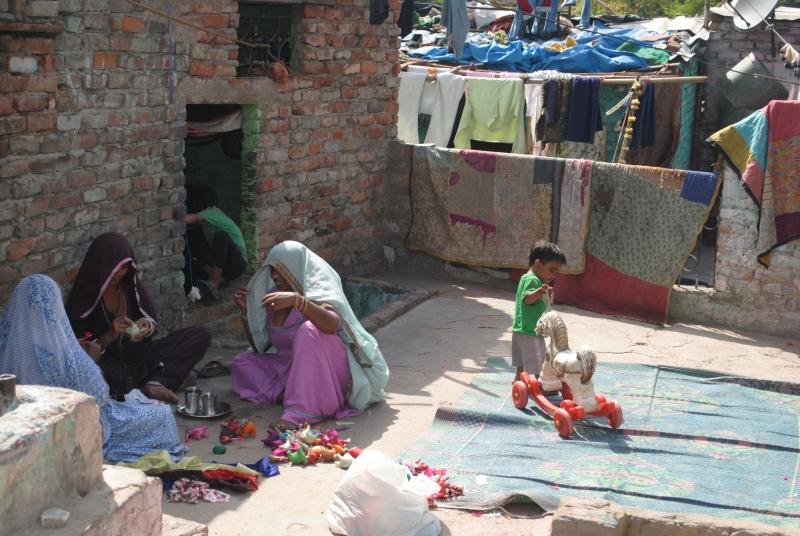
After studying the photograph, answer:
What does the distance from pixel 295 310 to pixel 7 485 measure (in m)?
3.65

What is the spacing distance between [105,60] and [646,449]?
414cm

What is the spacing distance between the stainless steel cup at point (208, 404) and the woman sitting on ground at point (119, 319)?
200 mm

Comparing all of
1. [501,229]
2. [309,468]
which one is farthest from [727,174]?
[309,468]

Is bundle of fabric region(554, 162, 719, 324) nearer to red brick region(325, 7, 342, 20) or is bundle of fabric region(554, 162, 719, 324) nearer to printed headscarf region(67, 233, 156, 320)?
red brick region(325, 7, 342, 20)

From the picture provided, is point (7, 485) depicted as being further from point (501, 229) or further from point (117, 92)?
point (501, 229)

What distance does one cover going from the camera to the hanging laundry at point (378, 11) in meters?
9.09

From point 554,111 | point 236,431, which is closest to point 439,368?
point 236,431

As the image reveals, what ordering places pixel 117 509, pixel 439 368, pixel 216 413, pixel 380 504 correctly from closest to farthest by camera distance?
pixel 117 509, pixel 380 504, pixel 216 413, pixel 439 368

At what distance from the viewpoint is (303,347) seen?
632 cm

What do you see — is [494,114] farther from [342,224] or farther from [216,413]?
[216,413]

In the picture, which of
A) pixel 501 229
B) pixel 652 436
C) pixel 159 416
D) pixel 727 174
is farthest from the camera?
pixel 501 229

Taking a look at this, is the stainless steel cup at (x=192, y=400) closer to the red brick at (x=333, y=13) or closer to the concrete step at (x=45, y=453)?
the concrete step at (x=45, y=453)

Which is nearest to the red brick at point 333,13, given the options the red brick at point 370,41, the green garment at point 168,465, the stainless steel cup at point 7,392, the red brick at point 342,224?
the red brick at point 370,41

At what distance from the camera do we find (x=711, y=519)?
446 cm
